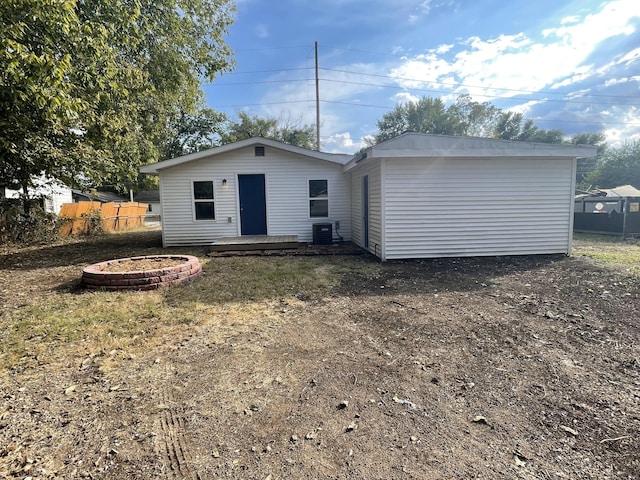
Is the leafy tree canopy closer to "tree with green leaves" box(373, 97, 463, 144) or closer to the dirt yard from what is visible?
"tree with green leaves" box(373, 97, 463, 144)

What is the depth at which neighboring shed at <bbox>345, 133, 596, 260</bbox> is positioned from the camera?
736 cm

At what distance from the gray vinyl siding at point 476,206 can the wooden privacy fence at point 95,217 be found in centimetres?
1273

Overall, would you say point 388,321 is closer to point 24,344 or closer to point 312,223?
point 24,344

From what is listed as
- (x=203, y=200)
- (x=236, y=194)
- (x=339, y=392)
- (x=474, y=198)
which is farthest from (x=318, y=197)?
(x=339, y=392)

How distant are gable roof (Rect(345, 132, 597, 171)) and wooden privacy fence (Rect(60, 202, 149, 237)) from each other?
12.6m

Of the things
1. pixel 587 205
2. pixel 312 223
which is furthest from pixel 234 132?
pixel 587 205

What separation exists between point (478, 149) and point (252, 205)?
249 inches

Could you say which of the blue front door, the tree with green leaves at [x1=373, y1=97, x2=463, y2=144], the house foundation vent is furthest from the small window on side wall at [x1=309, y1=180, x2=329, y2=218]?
the tree with green leaves at [x1=373, y1=97, x2=463, y2=144]

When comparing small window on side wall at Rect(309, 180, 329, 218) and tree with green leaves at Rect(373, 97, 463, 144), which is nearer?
small window on side wall at Rect(309, 180, 329, 218)

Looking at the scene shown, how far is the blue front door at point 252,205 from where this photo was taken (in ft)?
34.2

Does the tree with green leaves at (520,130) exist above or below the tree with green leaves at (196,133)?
above

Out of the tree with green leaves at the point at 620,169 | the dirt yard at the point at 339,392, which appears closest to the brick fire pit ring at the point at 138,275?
the dirt yard at the point at 339,392

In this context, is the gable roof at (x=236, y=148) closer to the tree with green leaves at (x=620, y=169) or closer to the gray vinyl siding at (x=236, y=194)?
the gray vinyl siding at (x=236, y=194)

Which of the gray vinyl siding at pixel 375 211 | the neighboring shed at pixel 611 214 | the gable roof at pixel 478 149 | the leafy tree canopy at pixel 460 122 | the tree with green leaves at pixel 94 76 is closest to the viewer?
the tree with green leaves at pixel 94 76
